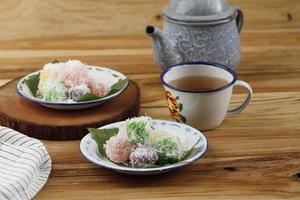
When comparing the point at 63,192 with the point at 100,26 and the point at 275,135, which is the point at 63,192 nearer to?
the point at 275,135

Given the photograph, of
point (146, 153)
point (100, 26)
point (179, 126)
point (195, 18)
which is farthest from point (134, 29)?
point (146, 153)

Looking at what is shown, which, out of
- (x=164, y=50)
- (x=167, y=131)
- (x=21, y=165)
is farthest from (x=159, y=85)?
(x=21, y=165)

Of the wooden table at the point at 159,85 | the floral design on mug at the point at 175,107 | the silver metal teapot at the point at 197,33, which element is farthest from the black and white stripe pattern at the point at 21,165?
the silver metal teapot at the point at 197,33

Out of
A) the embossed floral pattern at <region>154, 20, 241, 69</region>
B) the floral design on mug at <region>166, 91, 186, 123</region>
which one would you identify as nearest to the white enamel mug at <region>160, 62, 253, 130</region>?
the floral design on mug at <region>166, 91, 186, 123</region>

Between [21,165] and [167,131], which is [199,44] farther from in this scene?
[21,165]

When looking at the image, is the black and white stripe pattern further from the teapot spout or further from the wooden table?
the teapot spout

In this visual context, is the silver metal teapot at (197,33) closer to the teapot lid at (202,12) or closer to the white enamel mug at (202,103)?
the teapot lid at (202,12)

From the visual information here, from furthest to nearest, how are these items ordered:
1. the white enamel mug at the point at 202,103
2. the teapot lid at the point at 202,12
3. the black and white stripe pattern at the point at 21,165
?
the teapot lid at the point at 202,12
the white enamel mug at the point at 202,103
the black and white stripe pattern at the point at 21,165
